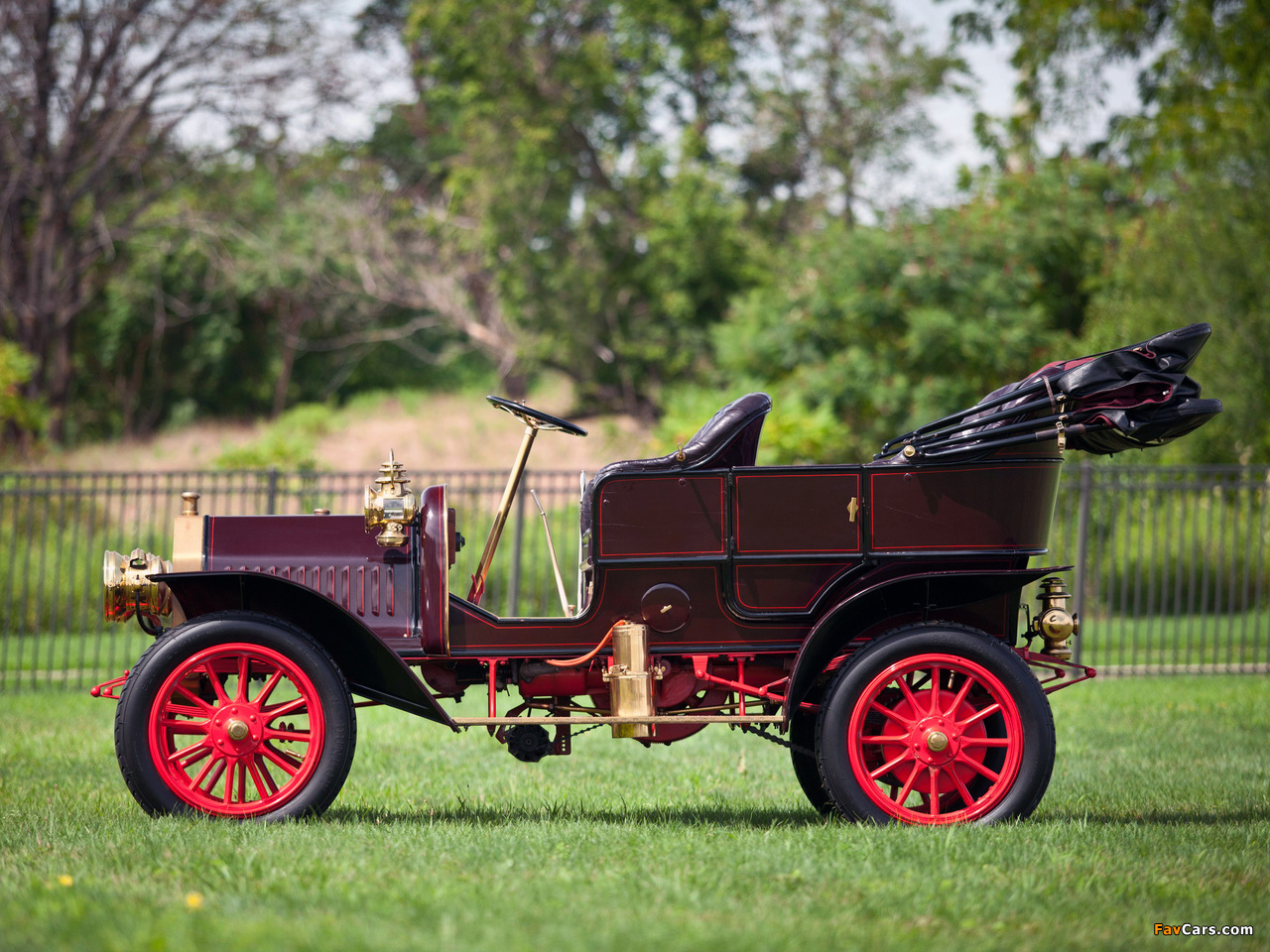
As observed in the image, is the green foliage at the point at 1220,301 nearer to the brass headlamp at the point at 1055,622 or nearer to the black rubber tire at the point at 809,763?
the brass headlamp at the point at 1055,622

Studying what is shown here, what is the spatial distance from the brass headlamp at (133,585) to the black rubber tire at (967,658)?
2.51 metres

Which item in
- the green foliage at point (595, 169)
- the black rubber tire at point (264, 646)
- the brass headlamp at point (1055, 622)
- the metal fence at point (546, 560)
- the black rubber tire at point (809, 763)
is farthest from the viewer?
the green foliage at point (595, 169)

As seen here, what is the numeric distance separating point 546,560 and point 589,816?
782cm

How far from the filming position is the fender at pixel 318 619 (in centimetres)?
427

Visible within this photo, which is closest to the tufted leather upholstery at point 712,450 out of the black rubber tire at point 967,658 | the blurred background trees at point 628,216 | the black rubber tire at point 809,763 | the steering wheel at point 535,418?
the steering wheel at point 535,418

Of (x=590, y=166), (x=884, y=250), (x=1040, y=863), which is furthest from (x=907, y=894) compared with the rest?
(x=590, y=166)

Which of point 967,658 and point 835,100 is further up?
point 835,100

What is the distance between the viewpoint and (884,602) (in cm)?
444

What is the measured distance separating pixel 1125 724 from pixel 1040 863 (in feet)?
14.2

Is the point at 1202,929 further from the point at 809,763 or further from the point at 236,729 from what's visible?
the point at 236,729

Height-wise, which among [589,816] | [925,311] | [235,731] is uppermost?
[925,311]

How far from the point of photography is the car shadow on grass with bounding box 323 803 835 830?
4574 millimetres

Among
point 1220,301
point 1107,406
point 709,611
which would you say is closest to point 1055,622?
point 1107,406

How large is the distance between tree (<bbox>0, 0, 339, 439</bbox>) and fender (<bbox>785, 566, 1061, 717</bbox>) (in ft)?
56.1
